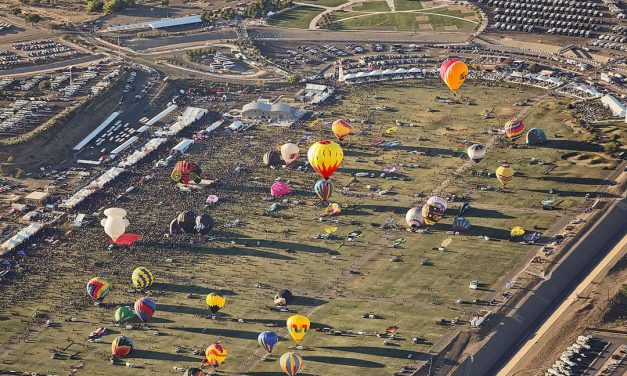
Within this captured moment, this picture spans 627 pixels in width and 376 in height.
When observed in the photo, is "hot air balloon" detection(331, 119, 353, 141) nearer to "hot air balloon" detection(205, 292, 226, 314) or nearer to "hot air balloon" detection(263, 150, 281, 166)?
"hot air balloon" detection(263, 150, 281, 166)

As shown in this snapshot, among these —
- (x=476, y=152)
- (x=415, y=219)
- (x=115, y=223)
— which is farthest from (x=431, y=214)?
(x=115, y=223)

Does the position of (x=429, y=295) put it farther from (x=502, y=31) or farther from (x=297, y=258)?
(x=502, y=31)

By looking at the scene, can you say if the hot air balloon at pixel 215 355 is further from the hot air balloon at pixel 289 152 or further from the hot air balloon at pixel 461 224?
the hot air balloon at pixel 289 152

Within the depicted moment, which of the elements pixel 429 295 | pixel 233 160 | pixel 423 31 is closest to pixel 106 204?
pixel 233 160

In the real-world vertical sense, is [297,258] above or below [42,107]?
below

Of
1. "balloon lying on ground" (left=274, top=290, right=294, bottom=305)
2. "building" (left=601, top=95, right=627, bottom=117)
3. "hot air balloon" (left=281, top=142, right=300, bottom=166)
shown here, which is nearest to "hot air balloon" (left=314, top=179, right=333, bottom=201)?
"hot air balloon" (left=281, top=142, right=300, bottom=166)

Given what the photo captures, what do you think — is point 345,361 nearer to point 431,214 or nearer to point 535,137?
point 431,214
